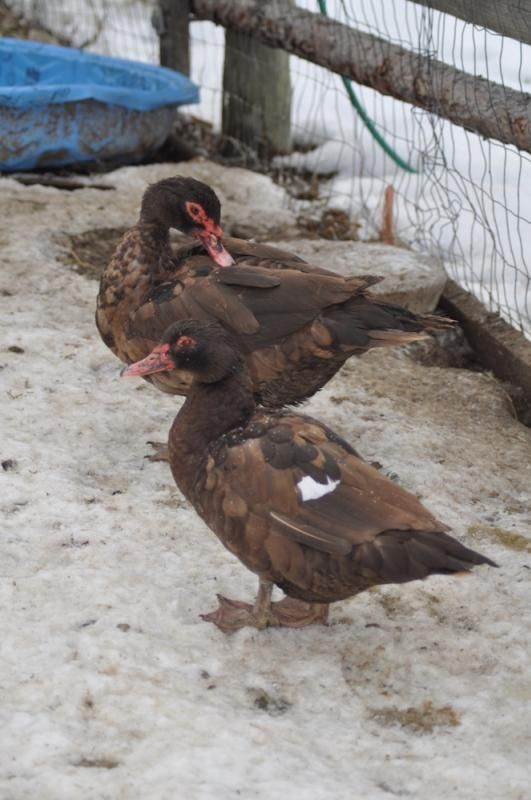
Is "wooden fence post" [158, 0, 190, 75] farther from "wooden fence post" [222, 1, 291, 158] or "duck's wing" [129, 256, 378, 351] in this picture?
"duck's wing" [129, 256, 378, 351]

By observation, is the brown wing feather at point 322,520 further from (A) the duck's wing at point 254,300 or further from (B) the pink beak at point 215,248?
(B) the pink beak at point 215,248

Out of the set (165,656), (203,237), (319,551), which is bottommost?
(165,656)

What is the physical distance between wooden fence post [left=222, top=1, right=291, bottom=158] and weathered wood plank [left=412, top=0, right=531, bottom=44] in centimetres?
238

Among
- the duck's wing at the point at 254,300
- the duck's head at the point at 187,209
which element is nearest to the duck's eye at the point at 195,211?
the duck's head at the point at 187,209

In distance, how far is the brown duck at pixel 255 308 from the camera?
373 centimetres

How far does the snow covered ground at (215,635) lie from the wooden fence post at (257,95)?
2.95m

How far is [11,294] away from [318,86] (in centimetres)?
362

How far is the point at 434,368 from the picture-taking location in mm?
4879

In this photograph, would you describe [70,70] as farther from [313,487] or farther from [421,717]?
[421,717]

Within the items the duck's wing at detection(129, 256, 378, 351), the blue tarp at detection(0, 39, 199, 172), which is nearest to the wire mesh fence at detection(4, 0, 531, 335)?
the blue tarp at detection(0, 39, 199, 172)

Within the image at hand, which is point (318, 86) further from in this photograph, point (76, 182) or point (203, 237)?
point (203, 237)

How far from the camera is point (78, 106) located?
20.8 feet

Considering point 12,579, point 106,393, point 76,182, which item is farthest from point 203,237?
point 76,182

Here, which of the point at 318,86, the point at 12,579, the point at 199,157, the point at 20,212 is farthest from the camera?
the point at 318,86
